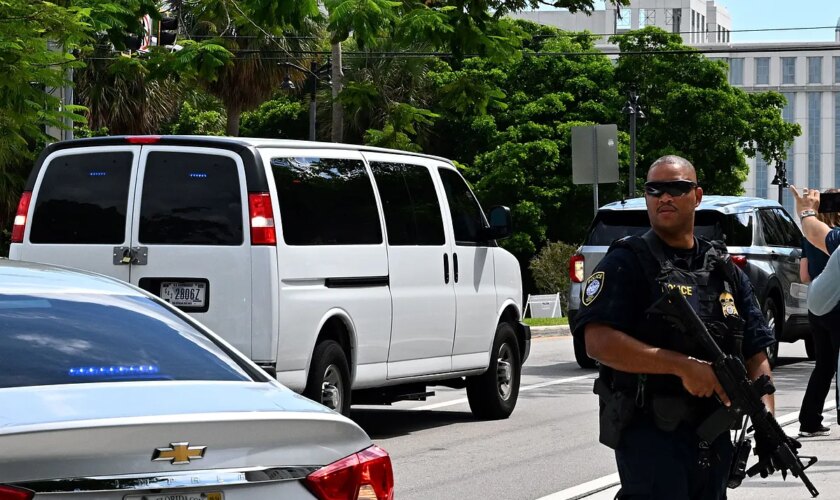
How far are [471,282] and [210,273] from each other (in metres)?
3.19

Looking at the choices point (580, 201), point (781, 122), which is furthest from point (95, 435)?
point (781, 122)

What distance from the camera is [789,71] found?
15162 cm

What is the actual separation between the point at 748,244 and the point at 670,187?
1183 cm

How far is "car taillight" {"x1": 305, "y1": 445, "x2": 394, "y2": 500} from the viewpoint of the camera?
3.97m

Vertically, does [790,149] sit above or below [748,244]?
below

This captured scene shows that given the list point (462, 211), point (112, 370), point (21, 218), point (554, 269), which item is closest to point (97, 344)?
point (112, 370)

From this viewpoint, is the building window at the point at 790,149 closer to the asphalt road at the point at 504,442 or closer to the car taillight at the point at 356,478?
the asphalt road at the point at 504,442

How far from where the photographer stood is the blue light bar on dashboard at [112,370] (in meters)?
4.19

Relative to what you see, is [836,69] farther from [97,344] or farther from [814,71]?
[97,344]

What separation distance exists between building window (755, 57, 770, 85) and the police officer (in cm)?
14802

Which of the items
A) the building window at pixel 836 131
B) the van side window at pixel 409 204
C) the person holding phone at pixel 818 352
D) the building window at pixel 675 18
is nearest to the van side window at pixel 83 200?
the van side window at pixel 409 204

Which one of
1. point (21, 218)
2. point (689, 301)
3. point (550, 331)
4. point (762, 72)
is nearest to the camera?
point (689, 301)

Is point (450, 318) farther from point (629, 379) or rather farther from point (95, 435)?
point (95, 435)

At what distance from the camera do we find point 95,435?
362 centimetres
